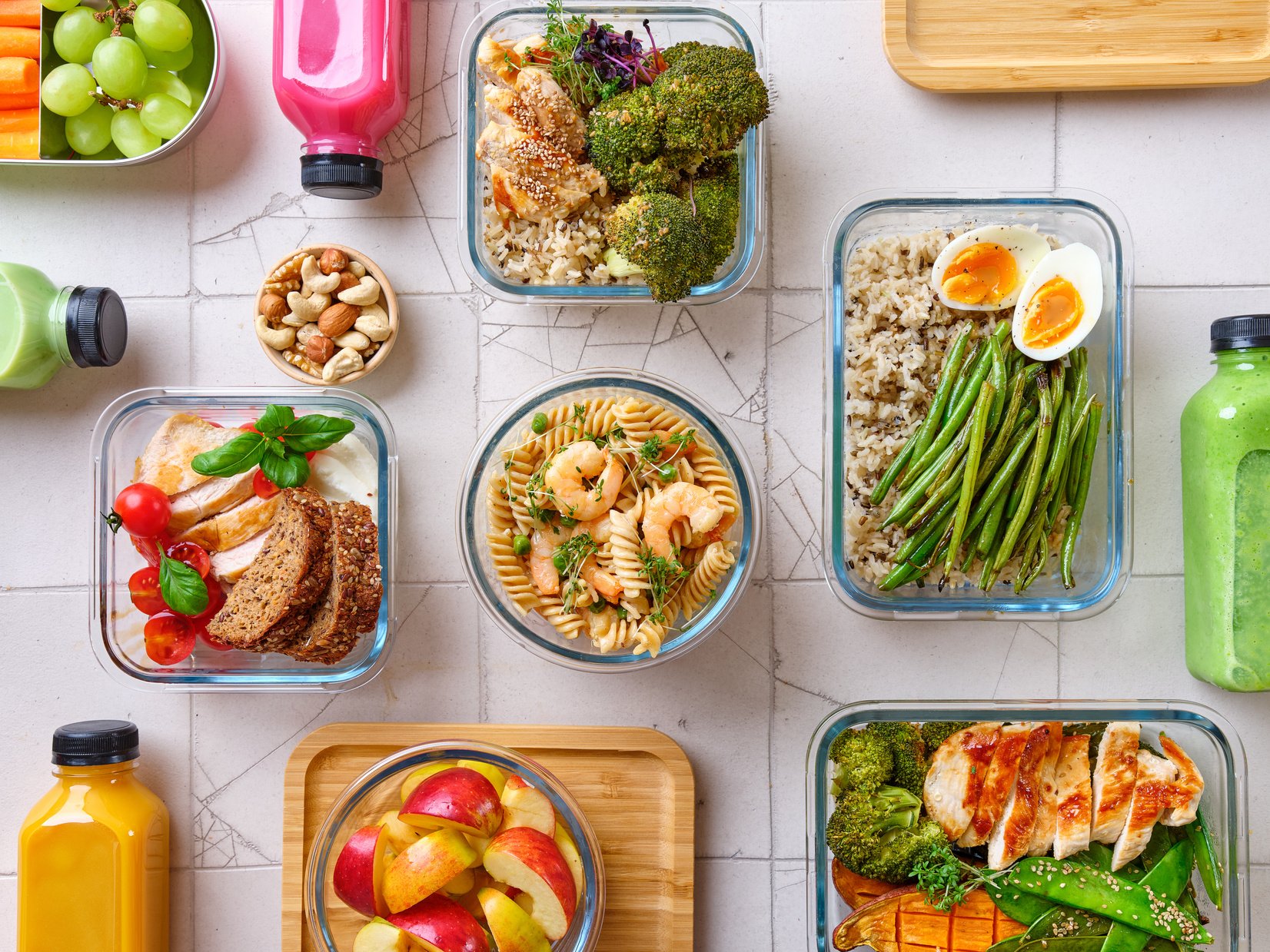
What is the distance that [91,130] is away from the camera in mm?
1844

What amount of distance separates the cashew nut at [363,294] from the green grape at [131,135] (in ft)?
1.62

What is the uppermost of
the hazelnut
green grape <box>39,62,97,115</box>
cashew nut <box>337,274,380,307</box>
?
green grape <box>39,62,97,115</box>

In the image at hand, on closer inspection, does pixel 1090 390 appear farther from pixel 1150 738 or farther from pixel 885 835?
pixel 885 835

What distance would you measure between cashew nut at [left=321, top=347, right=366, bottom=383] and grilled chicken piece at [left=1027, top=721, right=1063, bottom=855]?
1508 millimetres

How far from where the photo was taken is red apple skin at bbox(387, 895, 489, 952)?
151 cm

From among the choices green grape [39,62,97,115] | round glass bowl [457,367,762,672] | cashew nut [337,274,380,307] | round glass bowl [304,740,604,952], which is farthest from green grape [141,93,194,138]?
round glass bowl [304,740,604,952]

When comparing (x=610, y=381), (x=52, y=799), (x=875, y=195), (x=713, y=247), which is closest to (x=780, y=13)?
(x=875, y=195)

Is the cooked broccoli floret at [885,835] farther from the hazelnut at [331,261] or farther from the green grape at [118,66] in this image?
the green grape at [118,66]

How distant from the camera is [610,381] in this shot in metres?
Answer: 1.75

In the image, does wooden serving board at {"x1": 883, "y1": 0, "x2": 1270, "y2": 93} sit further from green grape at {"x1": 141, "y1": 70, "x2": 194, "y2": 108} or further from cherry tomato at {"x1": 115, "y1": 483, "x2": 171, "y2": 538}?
cherry tomato at {"x1": 115, "y1": 483, "x2": 171, "y2": 538}

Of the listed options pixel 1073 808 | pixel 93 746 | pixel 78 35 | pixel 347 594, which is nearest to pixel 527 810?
pixel 347 594

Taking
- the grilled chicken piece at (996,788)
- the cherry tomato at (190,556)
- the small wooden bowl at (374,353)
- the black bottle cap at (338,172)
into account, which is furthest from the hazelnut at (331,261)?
the grilled chicken piece at (996,788)

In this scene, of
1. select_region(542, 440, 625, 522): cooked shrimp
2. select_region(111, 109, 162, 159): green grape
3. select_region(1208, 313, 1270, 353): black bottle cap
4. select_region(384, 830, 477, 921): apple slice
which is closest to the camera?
select_region(384, 830, 477, 921): apple slice

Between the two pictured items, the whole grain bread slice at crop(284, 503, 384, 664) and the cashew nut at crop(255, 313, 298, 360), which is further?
the cashew nut at crop(255, 313, 298, 360)
